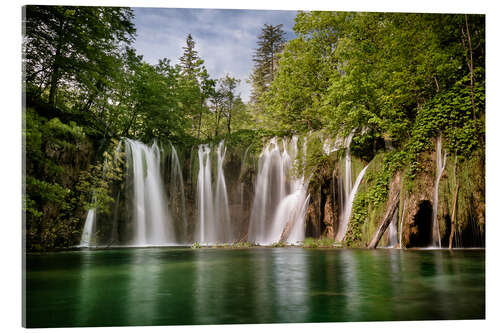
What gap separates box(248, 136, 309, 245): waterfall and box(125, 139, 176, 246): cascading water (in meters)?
1.78

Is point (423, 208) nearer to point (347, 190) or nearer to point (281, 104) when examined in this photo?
point (347, 190)

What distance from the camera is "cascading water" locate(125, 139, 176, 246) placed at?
7.39m

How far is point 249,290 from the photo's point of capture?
383 centimetres

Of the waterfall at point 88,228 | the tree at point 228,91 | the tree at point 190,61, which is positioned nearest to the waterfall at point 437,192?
the tree at point 228,91

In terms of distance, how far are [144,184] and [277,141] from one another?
3283 mm

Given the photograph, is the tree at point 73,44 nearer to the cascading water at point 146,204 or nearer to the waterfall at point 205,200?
the cascading water at point 146,204

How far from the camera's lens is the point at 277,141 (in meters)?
9.10

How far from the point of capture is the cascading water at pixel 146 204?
739cm

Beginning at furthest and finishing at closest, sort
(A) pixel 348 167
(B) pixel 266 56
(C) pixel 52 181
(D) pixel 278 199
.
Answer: (D) pixel 278 199 < (A) pixel 348 167 < (B) pixel 266 56 < (C) pixel 52 181

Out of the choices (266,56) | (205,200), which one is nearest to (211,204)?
(205,200)

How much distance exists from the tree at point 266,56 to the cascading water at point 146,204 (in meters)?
2.51

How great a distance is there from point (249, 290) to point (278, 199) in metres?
4.64
